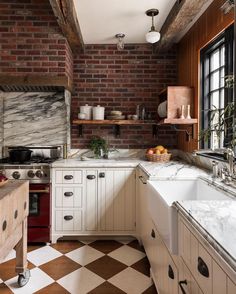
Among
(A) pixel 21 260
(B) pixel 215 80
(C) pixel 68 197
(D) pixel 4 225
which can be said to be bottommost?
(A) pixel 21 260

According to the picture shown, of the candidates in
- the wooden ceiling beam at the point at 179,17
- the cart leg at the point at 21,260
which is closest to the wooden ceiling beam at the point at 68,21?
the wooden ceiling beam at the point at 179,17

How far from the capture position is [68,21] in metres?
2.44

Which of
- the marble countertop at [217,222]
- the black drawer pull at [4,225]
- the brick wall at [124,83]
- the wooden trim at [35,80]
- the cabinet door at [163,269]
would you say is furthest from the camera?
the brick wall at [124,83]

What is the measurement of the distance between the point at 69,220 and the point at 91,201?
0.33 m

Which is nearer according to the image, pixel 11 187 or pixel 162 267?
pixel 162 267

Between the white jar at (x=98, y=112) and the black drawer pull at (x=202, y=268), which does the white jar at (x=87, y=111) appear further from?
the black drawer pull at (x=202, y=268)

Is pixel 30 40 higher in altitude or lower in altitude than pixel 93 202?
higher

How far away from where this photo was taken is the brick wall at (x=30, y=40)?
2.88 meters

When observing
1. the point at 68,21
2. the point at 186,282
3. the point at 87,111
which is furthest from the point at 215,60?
the point at 186,282

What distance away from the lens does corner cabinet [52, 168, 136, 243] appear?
2779 millimetres

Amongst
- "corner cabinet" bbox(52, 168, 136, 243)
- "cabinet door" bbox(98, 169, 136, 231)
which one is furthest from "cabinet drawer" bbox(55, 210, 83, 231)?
"cabinet door" bbox(98, 169, 136, 231)

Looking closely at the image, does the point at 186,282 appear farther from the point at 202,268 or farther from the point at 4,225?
the point at 4,225

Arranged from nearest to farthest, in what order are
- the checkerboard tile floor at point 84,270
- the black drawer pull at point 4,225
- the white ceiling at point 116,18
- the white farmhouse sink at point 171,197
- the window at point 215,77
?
the white farmhouse sink at point 171,197 < the black drawer pull at point 4,225 < the checkerboard tile floor at point 84,270 < the window at point 215,77 < the white ceiling at point 116,18

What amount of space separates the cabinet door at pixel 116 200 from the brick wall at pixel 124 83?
76 cm
